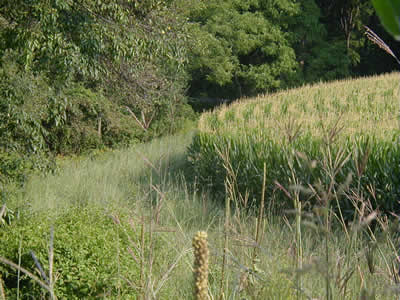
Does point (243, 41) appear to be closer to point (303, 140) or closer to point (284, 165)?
point (303, 140)

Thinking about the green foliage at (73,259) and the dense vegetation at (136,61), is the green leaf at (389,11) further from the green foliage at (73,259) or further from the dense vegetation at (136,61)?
the green foliage at (73,259)

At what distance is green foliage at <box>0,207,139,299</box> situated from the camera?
402cm

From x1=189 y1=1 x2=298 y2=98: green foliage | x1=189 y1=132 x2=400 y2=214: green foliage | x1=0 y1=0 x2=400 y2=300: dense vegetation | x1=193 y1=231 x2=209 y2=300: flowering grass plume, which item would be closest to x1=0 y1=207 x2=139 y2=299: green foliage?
x1=0 y1=0 x2=400 y2=300: dense vegetation

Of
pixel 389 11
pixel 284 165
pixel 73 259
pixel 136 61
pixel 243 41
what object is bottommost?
pixel 284 165

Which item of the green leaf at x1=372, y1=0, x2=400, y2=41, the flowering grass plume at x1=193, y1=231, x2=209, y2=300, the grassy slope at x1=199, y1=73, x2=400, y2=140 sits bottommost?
the grassy slope at x1=199, y1=73, x2=400, y2=140

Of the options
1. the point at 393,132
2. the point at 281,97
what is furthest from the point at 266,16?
the point at 393,132

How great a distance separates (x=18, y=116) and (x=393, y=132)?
551cm

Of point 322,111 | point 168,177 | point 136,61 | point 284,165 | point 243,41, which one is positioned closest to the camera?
point 284,165

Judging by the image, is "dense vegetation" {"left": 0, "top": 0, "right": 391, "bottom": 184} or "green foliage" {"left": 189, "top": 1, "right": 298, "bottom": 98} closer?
"dense vegetation" {"left": 0, "top": 0, "right": 391, "bottom": 184}

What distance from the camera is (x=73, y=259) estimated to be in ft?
13.9

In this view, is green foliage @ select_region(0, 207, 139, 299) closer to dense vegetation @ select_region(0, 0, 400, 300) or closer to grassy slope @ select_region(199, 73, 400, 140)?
dense vegetation @ select_region(0, 0, 400, 300)

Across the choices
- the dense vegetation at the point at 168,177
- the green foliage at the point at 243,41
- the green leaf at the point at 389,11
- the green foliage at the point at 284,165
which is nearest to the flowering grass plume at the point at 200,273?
the dense vegetation at the point at 168,177

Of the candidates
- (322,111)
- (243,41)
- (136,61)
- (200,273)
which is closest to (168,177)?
(136,61)

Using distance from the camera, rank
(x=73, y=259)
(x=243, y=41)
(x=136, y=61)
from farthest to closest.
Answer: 1. (x=243, y=41)
2. (x=136, y=61)
3. (x=73, y=259)
